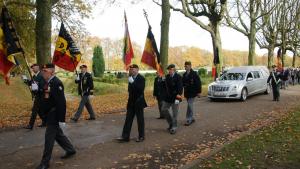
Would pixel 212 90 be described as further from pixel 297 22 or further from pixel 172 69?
pixel 297 22

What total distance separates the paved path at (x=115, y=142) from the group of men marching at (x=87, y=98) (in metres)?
0.34

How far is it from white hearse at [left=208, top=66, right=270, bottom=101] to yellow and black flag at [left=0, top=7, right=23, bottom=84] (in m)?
11.2

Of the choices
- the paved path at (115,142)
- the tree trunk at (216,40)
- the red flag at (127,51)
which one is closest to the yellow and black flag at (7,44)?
the paved path at (115,142)

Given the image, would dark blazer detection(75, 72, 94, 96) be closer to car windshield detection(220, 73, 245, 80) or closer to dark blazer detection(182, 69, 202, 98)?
dark blazer detection(182, 69, 202, 98)

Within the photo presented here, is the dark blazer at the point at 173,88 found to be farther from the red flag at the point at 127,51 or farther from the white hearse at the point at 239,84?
the white hearse at the point at 239,84

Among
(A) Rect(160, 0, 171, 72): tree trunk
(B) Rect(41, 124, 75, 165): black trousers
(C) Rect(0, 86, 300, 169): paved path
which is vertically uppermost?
(A) Rect(160, 0, 171, 72): tree trunk

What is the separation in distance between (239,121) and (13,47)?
24.8 ft

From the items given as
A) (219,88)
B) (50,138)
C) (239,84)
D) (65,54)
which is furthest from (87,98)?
(239,84)

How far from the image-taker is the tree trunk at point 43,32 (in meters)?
15.4

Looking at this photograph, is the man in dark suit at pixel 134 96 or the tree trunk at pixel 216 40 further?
the tree trunk at pixel 216 40

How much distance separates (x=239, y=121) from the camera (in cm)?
1308

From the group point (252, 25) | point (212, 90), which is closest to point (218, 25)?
point (252, 25)

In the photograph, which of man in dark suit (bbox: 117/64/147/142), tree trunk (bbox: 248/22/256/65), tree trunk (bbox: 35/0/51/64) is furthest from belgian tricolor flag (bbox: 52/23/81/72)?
tree trunk (bbox: 248/22/256/65)

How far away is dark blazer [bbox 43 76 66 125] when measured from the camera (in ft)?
24.6
